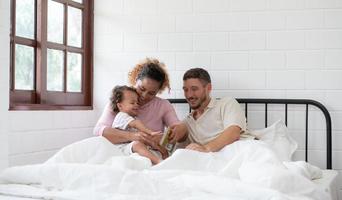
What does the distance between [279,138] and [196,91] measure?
0.58m

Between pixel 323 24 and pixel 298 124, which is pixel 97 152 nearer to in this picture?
pixel 298 124

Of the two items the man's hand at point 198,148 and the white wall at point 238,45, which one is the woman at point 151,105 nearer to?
the man's hand at point 198,148

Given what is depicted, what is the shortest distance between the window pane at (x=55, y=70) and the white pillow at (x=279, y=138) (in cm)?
128

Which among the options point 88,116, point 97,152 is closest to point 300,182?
point 97,152

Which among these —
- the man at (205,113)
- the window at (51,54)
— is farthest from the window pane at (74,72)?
the man at (205,113)

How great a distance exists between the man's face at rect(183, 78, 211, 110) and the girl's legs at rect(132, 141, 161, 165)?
1.58 feet

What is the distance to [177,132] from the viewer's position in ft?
9.82

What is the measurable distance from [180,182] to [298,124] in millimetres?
1604

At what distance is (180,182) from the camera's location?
1.92 metres

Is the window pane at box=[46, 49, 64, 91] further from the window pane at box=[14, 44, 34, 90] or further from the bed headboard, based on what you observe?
the bed headboard

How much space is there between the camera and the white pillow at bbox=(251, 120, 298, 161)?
3.03m

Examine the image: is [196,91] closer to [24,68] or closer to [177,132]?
[177,132]

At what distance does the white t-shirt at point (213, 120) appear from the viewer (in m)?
3.03

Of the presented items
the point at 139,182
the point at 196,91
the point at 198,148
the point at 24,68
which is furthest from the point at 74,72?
the point at 139,182
